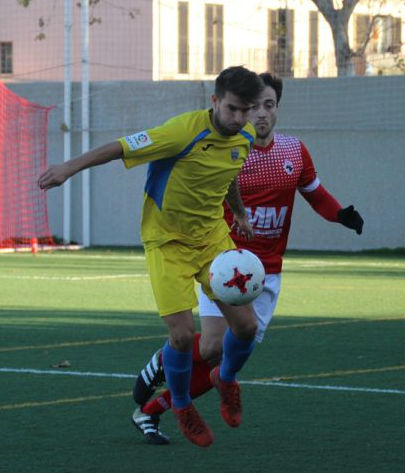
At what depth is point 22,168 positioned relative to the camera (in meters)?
26.2

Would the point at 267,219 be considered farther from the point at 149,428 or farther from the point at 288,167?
the point at 149,428

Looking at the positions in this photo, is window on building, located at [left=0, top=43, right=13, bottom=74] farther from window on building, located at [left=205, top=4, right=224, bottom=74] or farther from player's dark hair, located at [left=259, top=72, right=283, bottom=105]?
player's dark hair, located at [left=259, top=72, right=283, bottom=105]

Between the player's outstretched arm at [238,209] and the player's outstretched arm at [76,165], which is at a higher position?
the player's outstretched arm at [76,165]

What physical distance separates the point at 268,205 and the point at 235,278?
1122 mm

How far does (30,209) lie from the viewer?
2612 centimetres

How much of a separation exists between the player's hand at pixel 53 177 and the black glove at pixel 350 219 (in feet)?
7.27

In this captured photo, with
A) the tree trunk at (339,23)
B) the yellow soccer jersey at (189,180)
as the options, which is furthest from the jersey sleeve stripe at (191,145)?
the tree trunk at (339,23)

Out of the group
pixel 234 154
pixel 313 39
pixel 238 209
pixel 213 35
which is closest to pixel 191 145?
pixel 234 154

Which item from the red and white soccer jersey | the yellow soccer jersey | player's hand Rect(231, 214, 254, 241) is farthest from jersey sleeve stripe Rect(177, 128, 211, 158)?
the red and white soccer jersey

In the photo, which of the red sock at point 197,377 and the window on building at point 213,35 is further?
the window on building at point 213,35

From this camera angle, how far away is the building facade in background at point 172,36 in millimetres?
34156

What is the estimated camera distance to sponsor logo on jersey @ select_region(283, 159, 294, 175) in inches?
302

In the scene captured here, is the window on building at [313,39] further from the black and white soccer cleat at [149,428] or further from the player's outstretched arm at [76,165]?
the player's outstretched arm at [76,165]

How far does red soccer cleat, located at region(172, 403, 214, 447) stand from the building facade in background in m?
25.9
